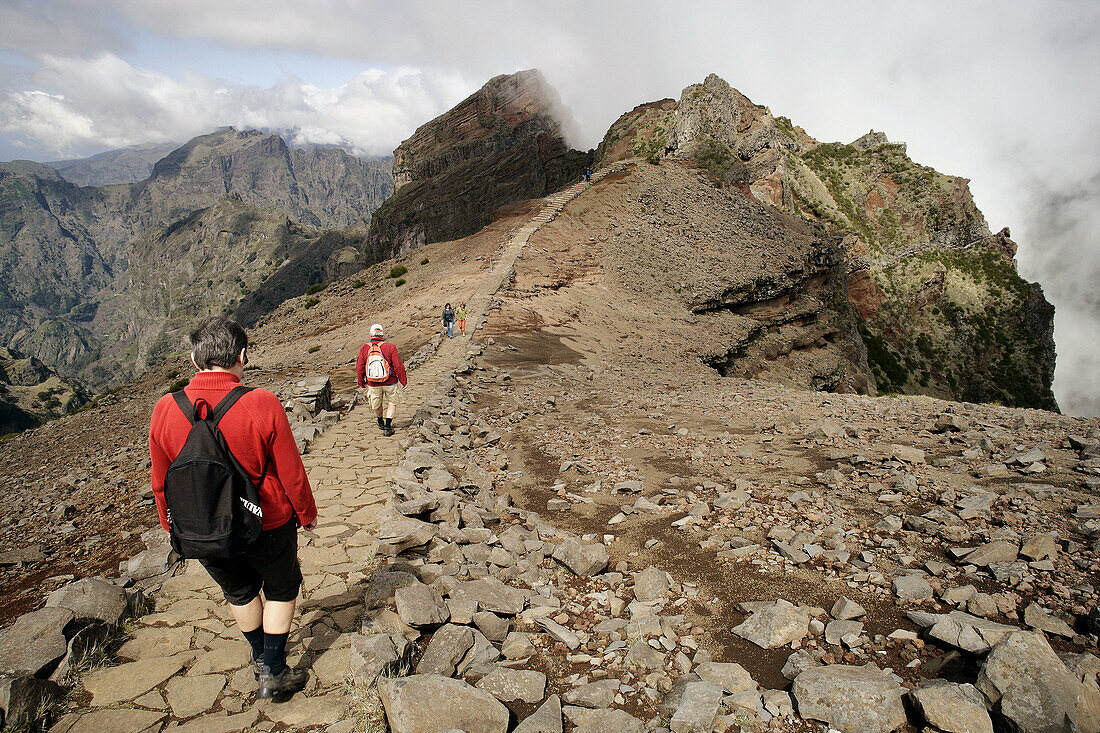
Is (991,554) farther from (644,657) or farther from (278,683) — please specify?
(278,683)

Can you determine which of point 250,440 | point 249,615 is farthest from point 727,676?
point 250,440

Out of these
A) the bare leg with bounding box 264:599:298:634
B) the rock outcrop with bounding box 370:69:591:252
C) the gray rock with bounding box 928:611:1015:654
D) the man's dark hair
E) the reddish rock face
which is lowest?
the bare leg with bounding box 264:599:298:634

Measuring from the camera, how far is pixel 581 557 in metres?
5.04

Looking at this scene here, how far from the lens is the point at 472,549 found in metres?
5.17

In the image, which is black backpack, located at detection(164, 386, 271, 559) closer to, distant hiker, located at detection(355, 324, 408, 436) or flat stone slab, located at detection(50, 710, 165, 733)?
flat stone slab, located at detection(50, 710, 165, 733)

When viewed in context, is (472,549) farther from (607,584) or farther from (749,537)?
(749,537)

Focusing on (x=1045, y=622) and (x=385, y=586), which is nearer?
(x=1045, y=622)

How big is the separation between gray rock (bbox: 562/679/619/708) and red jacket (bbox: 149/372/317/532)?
6.89ft

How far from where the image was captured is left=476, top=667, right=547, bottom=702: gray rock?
3.29 meters

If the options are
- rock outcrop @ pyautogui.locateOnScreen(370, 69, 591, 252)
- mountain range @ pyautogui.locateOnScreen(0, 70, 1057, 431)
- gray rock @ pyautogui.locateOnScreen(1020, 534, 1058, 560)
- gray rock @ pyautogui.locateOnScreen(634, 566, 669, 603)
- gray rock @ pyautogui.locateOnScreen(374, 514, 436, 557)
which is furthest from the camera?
rock outcrop @ pyautogui.locateOnScreen(370, 69, 591, 252)

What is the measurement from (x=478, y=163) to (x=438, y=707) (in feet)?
307

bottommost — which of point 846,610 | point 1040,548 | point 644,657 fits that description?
point 644,657

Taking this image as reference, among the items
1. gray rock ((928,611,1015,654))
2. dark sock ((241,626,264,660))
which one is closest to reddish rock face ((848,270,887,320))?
gray rock ((928,611,1015,654))

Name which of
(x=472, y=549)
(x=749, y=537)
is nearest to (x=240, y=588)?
(x=472, y=549)
